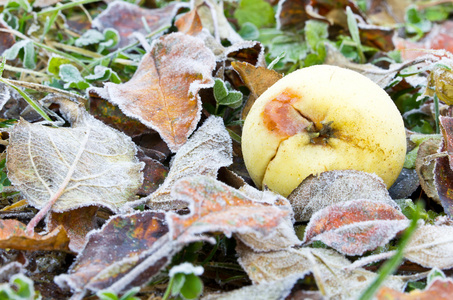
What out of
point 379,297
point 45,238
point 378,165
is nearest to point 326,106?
point 378,165

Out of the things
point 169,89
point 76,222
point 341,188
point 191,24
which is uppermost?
point 191,24

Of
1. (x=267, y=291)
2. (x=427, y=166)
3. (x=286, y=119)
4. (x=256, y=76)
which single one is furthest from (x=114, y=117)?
(x=427, y=166)

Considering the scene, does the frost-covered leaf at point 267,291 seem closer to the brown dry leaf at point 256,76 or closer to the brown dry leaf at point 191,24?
the brown dry leaf at point 256,76

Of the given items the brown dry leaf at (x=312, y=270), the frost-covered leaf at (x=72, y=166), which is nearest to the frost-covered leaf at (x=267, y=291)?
the brown dry leaf at (x=312, y=270)

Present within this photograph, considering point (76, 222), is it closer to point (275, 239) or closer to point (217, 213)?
point (217, 213)

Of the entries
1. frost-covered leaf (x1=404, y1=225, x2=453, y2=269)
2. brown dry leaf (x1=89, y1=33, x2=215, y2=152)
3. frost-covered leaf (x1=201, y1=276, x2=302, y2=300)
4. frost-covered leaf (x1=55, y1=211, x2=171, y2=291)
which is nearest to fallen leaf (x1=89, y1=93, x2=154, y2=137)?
brown dry leaf (x1=89, y1=33, x2=215, y2=152)

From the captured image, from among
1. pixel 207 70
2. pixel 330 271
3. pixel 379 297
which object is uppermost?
pixel 207 70

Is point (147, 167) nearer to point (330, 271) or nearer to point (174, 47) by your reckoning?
point (174, 47)
